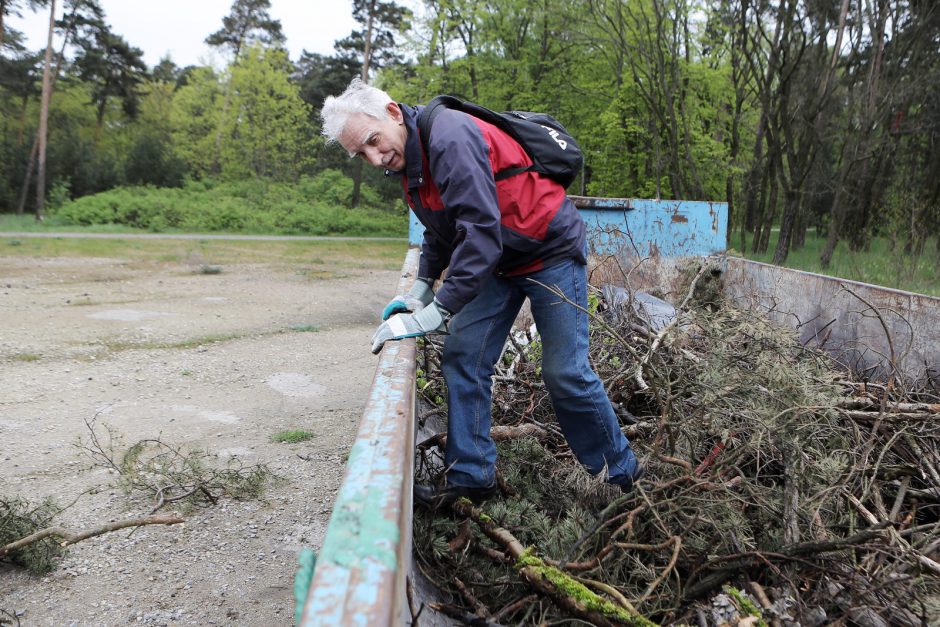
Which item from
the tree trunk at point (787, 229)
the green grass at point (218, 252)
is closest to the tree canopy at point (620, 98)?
the tree trunk at point (787, 229)

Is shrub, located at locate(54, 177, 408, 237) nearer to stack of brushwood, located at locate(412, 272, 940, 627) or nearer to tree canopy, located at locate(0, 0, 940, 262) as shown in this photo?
tree canopy, located at locate(0, 0, 940, 262)

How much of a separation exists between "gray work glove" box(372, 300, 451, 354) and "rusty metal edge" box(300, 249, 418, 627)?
64 cm

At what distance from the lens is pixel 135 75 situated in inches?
1187

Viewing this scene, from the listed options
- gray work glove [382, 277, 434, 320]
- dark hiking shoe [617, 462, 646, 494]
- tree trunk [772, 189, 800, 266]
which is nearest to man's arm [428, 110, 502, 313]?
gray work glove [382, 277, 434, 320]

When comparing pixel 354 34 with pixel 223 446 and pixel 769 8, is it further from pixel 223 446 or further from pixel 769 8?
pixel 223 446

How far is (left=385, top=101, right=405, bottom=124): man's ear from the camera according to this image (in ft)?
7.24

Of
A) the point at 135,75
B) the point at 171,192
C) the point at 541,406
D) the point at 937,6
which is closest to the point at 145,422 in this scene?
the point at 541,406

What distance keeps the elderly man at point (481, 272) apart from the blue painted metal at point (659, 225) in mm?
3414

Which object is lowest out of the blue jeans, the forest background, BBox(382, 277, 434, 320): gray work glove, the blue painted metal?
the blue jeans

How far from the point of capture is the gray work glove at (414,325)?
2.16 metres

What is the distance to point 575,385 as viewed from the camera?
7.71 feet

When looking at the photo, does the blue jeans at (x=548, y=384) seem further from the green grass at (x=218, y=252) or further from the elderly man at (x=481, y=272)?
the green grass at (x=218, y=252)

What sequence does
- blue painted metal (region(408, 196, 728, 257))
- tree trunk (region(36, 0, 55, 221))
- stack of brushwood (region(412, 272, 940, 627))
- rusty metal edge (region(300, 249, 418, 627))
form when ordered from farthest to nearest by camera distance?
tree trunk (region(36, 0, 55, 221)) → blue painted metal (region(408, 196, 728, 257)) → stack of brushwood (region(412, 272, 940, 627)) → rusty metal edge (region(300, 249, 418, 627))

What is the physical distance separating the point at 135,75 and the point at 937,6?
31192 mm
